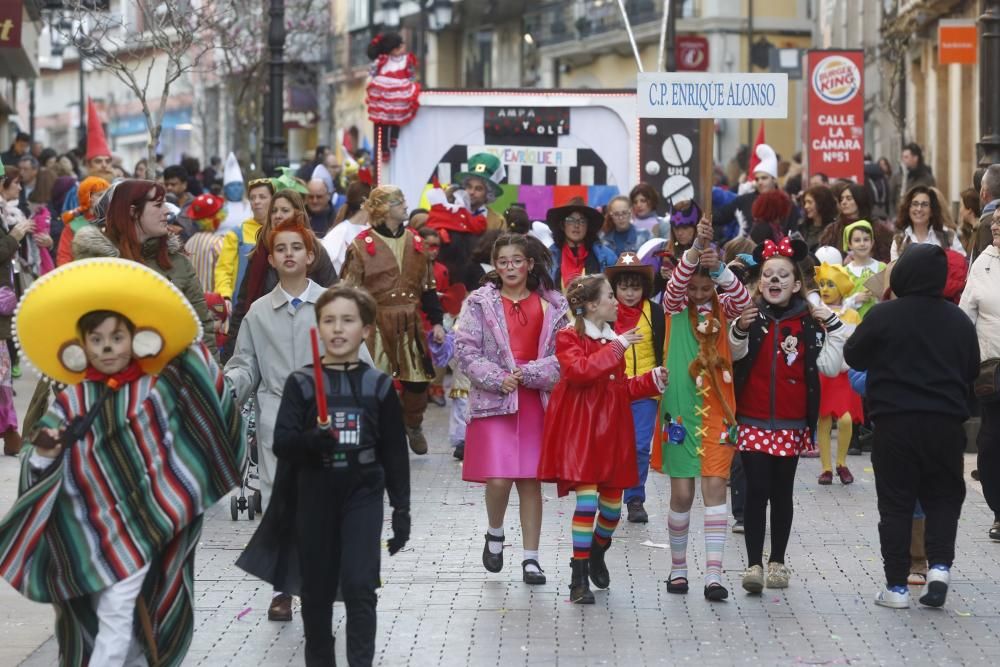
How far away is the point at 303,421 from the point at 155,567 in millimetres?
729

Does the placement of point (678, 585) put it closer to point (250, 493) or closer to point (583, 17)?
point (250, 493)

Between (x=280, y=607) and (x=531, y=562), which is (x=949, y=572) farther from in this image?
(x=280, y=607)

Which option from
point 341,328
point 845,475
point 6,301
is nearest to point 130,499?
point 341,328

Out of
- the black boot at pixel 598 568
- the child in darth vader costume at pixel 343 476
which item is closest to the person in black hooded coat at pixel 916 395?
the black boot at pixel 598 568

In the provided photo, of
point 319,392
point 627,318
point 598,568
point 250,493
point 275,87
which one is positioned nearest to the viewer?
point 319,392

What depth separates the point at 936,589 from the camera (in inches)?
337

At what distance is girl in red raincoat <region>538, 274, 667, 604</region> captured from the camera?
8.65m

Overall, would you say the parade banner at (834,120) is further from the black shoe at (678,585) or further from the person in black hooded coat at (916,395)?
the black shoe at (678,585)

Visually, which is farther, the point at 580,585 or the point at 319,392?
A: the point at 580,585

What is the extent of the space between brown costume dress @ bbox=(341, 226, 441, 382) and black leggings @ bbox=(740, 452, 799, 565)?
429 cm

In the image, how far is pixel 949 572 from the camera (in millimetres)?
8844

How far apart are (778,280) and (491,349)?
4.67 feet

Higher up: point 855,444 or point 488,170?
point 488,170

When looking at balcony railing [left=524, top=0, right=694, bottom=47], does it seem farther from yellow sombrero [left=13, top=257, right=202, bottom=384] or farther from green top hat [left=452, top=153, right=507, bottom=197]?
yellow sombrero [left=13, top=257, right=202, bottom=384]
